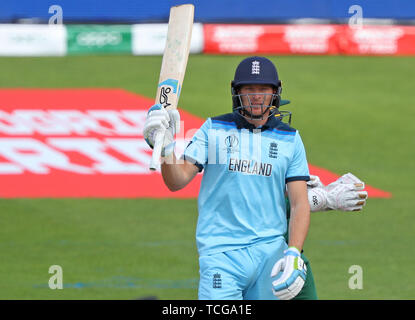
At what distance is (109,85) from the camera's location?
22.8 meters

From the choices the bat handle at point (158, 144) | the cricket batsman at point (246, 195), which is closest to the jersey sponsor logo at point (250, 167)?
the cricket batsman at point (246, 195)

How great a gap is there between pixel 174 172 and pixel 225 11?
2201cm

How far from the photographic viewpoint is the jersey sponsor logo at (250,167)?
19.0 ft

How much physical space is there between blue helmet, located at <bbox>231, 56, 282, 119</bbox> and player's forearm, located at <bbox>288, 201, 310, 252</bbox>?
2.05 ft

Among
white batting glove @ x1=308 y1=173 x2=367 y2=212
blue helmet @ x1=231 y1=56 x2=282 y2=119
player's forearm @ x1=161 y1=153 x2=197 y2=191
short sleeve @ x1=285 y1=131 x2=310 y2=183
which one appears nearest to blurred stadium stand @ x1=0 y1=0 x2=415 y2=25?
white batting glove @ x1=308 y1=173 x2=367 y2=212

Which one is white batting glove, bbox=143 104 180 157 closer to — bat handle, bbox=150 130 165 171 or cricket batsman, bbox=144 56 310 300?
bat handle, bbox=150 130 165 171

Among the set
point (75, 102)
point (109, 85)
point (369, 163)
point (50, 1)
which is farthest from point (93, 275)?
point (50, 1)

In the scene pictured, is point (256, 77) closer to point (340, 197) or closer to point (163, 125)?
point (163, 125)

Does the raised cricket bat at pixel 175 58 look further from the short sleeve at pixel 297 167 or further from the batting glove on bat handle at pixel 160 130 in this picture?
the short sleeve at pixel 297 167

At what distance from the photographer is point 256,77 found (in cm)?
598

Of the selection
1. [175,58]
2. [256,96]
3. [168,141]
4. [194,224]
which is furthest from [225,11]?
[168,141]

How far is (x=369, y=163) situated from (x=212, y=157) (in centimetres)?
1129

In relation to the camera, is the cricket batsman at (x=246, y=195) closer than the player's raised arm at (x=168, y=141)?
No
